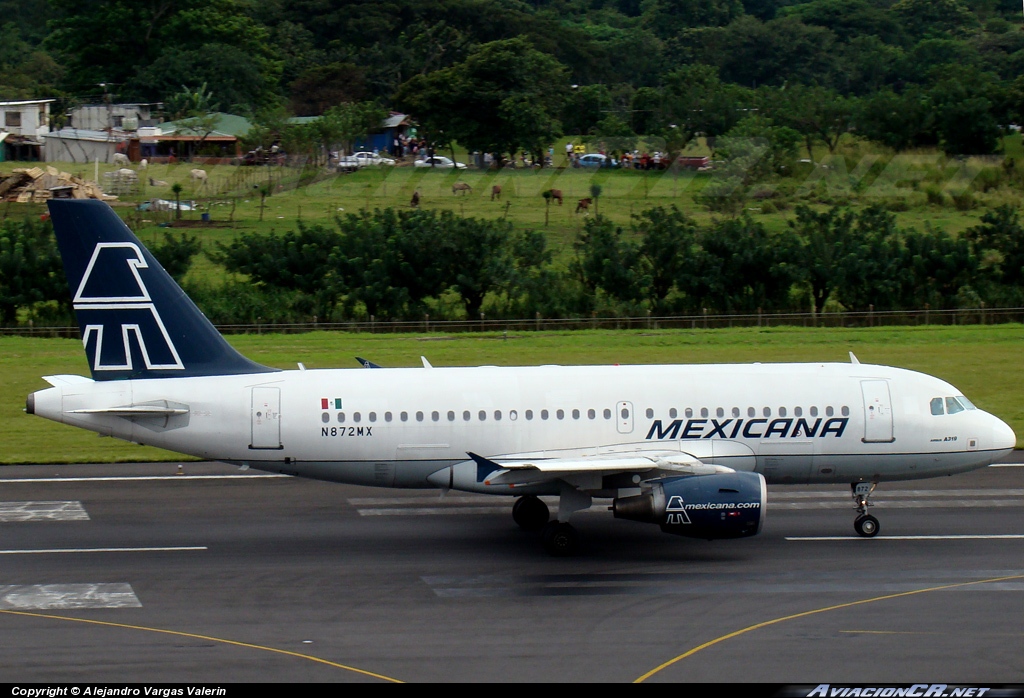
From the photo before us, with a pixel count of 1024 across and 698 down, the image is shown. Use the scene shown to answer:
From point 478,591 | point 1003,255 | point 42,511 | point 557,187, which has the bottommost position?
point 478,591

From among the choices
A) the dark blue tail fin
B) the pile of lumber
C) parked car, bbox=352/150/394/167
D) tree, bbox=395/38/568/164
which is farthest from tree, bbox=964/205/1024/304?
the pile of lumber

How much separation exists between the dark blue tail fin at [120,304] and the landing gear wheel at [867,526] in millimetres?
13313

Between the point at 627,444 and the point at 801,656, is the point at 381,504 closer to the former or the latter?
the point at 627,444

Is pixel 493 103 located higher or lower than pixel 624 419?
higher

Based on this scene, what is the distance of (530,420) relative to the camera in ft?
82.9

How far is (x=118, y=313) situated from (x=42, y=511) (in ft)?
19.1

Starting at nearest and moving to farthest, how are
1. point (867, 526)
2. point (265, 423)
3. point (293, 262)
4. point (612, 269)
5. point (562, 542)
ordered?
point (562, 542) < point (265, 423) < point (867, 526) < point (612, 269) < point (293, 262)

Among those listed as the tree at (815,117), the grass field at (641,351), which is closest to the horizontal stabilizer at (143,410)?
the grass field at (641,351)

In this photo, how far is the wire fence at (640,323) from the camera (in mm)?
55188

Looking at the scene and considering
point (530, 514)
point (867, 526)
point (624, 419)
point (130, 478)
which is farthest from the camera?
point (130, 478)

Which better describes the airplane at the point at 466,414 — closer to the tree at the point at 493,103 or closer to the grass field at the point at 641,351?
the grass field at the point at 641,351

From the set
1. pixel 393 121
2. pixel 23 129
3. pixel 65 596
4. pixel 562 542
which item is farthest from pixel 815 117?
pixel 65 596

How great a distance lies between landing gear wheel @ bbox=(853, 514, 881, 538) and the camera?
2573 cm

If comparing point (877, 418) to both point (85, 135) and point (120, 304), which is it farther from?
point (85, 135)
